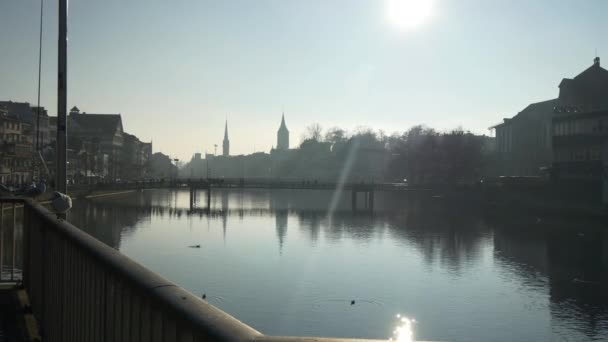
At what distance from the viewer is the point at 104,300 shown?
16.9 ft

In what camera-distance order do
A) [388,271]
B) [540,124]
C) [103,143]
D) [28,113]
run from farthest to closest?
[103,143] < [28,113] < [540,124] < [388,271]

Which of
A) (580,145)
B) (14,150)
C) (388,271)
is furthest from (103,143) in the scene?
(388,271)

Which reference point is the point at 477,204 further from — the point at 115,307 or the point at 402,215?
the point at 115,307

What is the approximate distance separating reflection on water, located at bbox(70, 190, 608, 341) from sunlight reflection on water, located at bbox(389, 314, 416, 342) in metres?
0.12

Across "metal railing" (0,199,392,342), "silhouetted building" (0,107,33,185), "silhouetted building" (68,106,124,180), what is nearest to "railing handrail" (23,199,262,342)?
"metal railing" (0,199,392,342)

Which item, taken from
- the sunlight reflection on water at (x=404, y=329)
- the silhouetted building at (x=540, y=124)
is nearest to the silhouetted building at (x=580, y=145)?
the silhouetted building at (x=540, y=124)

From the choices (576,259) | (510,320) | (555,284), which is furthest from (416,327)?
(576,259)

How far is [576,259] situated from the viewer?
47000 millimetres

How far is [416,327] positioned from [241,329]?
88.9 feet

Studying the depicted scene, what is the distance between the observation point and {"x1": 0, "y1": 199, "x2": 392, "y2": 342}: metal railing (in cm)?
301

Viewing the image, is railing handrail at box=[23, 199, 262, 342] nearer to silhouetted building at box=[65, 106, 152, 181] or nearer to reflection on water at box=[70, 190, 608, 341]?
reflection on water at box=[70, 190, 608, 341]

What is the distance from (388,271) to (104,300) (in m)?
38.1

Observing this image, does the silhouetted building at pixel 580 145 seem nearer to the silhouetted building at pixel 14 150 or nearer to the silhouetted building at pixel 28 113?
the silhouetted building at pixel 14 150

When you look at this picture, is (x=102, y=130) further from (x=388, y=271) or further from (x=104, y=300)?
(x=104, y=300)
